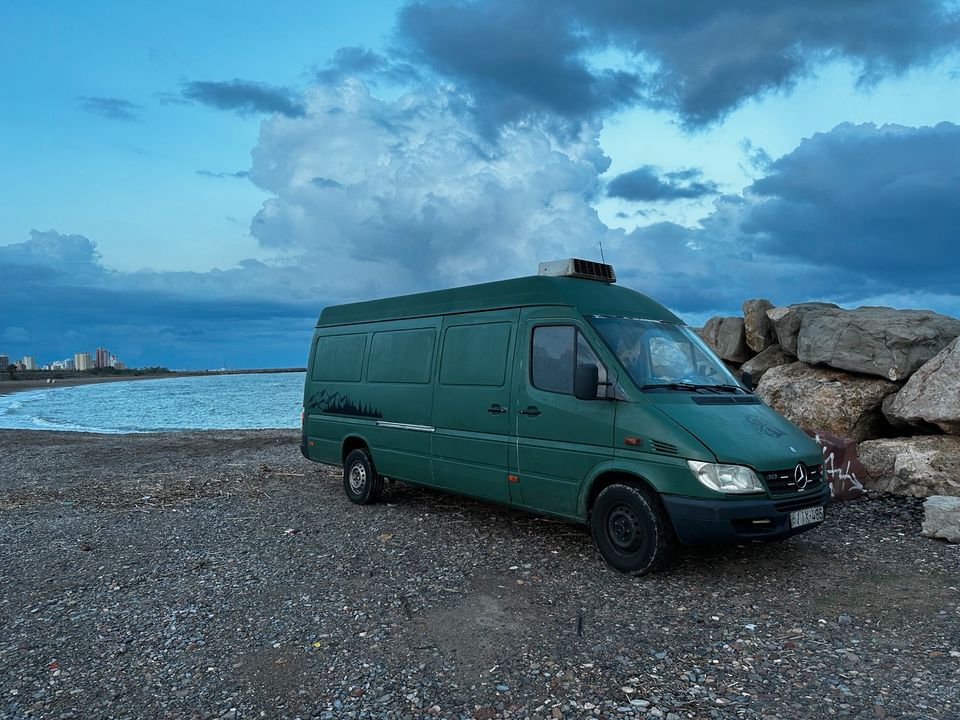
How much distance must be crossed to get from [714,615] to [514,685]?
195cm

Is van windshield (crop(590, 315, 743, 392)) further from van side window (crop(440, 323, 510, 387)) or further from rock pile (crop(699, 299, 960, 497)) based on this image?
rock pile (crop(699, 299, 960, 497))

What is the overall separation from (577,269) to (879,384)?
21.3ft

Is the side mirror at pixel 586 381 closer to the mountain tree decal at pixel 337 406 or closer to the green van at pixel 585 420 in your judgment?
the green van at pixel 585 420

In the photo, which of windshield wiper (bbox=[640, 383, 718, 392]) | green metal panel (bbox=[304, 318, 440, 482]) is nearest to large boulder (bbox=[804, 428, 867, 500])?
windshield wiper (bbox=[640, 383, 718, 392])

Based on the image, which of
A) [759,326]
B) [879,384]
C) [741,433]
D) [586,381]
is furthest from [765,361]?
[586,381]

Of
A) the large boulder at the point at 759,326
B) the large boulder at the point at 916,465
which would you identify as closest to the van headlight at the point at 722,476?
the large boulder at the point at 916,465

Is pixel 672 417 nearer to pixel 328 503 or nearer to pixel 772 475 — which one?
pixel 772 475

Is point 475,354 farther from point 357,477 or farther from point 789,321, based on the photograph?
point 789,321

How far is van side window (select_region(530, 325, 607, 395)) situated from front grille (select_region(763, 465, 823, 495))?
1.74 m

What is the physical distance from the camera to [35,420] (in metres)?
36.7

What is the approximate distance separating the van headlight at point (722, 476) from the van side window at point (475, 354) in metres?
2.44

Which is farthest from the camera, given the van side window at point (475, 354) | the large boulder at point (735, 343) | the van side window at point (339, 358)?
the large boulder at point (735, 343)

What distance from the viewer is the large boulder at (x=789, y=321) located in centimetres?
1282

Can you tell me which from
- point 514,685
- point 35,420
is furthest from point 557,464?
point 35,420
